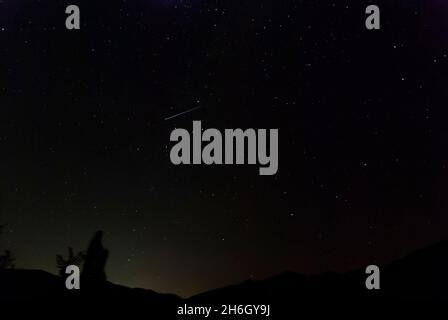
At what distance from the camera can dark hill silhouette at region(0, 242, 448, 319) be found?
442 centimetres

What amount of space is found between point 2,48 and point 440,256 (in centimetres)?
448

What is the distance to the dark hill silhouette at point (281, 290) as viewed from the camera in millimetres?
4418

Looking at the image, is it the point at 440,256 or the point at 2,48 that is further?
the point at 440,256

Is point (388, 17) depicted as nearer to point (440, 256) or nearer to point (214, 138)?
point (214, 138)

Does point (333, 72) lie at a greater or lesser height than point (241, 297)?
greater

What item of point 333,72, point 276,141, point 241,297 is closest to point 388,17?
point 333,72

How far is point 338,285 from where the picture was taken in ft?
15.6

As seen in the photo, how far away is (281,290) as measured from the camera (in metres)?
4.80

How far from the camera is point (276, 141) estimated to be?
14.5 ft

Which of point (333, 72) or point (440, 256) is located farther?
point (440, 256)
